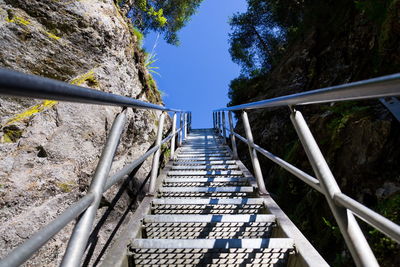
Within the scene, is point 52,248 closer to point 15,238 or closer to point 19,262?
point 15,238

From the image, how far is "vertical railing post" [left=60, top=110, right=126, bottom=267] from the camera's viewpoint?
28.4 inches

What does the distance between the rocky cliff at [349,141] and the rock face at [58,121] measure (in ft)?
8.59

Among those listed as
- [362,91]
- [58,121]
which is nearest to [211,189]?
[58,121]

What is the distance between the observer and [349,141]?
3.31 m

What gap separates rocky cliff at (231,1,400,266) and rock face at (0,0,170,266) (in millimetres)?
2618

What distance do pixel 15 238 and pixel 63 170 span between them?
0.61 metres

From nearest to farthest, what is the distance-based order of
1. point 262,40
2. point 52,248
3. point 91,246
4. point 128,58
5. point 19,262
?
point 19,262, point 52,248, point 91,246, point 128,58, point 262,40

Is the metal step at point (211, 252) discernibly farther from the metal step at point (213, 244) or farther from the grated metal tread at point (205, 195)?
the grated metal tread at point (205, 195)

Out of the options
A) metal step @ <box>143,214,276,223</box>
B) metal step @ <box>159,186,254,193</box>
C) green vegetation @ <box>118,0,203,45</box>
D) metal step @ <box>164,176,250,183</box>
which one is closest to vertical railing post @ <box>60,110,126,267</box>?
metal step @ <box>143,214,276,223</box>

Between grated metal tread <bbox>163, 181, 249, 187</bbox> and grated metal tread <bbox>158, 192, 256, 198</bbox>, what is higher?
Result: grated metal tread <bbox>163, 181, 249, 187</bbox>

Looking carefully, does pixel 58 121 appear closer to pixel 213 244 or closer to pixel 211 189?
pixel 211 189

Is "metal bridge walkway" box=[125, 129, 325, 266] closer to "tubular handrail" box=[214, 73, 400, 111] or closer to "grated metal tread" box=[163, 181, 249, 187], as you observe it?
"grated metal tread" box=[163, 181, 249, 187]

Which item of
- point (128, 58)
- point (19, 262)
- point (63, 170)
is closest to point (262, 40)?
point (128, 58)

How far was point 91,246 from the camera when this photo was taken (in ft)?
6.18
